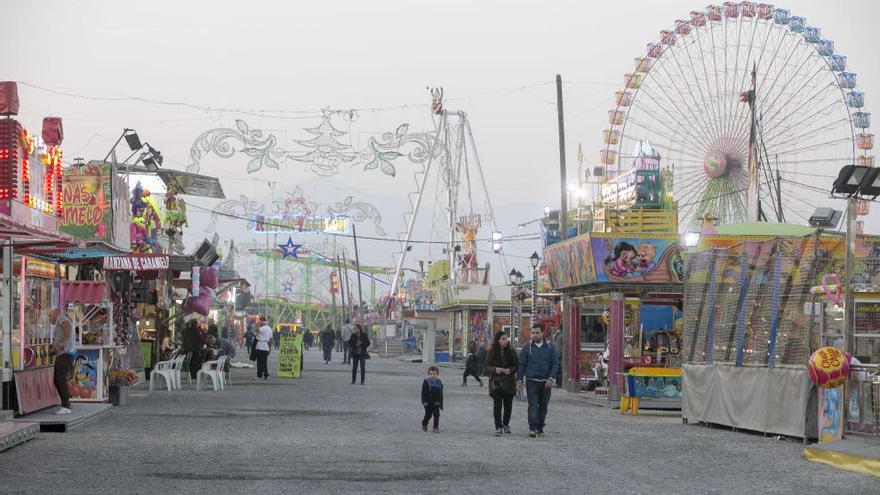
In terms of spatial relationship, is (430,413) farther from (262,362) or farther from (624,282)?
(262,362)

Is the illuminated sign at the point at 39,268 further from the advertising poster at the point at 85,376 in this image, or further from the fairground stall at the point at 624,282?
the fairground stall at the point at 624,282

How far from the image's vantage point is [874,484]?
43.5ft

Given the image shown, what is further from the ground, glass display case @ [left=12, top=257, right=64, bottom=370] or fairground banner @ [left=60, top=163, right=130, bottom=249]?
fairground banner @ [left=60, top=163, right=130, bottom=249]

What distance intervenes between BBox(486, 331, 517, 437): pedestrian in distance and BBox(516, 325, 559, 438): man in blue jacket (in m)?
0.16

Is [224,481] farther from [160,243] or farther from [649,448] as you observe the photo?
[160,243]

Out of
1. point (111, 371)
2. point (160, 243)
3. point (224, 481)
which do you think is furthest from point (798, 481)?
point (160, 243)

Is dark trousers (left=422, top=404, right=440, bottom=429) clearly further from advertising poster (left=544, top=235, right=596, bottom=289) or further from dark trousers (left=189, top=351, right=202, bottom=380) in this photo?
dark trousers (left=189, top=351, right=202, bottom=380)

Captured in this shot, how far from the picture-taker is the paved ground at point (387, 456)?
12.3 meters

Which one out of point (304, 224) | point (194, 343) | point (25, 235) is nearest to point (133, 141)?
point (194, 343)

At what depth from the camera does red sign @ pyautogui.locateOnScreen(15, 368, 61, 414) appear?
18.7 meters

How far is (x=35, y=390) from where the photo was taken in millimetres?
19828

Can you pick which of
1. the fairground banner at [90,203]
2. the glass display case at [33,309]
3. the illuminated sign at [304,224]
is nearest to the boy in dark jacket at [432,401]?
the glass display case at [33,309]

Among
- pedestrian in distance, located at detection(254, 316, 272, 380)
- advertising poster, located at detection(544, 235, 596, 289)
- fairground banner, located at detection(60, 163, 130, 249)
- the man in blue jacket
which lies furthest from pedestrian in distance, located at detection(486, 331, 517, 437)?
pedestrian in distance, located at detection(254, 316, 272, 380)

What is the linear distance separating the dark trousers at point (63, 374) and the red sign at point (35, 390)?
0.28 meters
